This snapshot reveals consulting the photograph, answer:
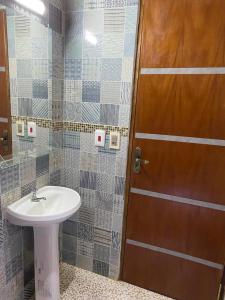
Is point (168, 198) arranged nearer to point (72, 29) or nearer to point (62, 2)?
point (72, 29)

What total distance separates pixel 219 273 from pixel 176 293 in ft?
1.26

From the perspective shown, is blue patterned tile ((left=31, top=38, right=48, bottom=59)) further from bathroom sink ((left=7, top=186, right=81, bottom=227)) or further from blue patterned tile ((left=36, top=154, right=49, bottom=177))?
bathroom sink ((left=7, top=186, right=81, bottom=227))

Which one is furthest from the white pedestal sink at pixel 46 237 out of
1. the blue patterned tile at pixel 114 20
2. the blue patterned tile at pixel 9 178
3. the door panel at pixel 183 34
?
the blue patterned tile at pixel 114 20

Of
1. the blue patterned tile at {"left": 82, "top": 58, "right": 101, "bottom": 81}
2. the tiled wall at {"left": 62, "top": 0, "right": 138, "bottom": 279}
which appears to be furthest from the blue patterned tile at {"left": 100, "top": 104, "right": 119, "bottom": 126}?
the blue patterned tile at {"left": 82, "top": 58, "right": 101, "bottom": 81}

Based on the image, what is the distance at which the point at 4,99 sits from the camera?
133 centimetres

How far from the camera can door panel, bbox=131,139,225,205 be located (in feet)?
4.76

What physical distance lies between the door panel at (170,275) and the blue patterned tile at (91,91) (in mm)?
1200

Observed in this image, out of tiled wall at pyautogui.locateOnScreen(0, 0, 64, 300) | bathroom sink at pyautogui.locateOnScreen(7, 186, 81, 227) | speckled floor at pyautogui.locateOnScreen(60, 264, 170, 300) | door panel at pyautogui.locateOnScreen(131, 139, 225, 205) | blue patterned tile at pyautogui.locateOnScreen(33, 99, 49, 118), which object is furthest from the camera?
speckled floor at pyautogui.locateOnScreen(60, 264, 170, 300)

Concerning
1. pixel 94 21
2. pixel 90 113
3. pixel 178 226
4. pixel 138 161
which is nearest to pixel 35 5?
pixel 94 21

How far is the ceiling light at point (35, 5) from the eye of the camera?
4.47ft

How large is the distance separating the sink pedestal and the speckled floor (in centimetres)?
23

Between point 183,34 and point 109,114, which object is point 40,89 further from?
point 183,34

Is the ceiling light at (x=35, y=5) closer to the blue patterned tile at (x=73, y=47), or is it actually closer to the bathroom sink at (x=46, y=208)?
the blue patterned tile at (x=73, y=47)

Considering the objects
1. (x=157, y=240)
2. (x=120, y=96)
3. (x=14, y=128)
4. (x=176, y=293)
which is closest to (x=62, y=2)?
(x=120, y=96)
